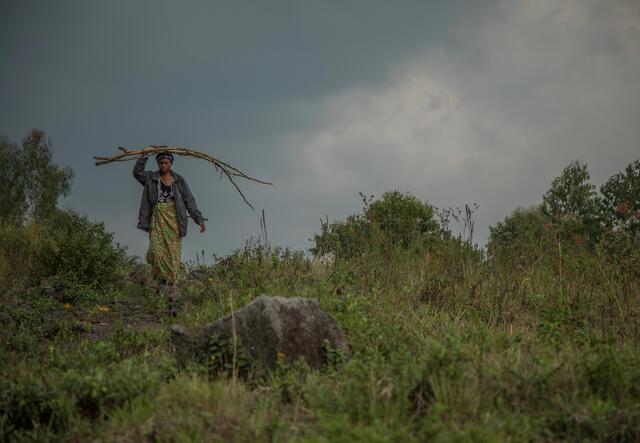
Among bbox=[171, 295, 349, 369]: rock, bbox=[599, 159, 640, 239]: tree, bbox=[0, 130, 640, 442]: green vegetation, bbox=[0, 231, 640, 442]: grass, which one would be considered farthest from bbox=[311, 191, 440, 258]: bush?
bbox=[599, 159, 640, 239]: tree

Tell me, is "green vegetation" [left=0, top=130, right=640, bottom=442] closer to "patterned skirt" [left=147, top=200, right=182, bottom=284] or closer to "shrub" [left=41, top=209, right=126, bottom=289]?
"shrub" [left=41, top=209, right=126, bottom=289]

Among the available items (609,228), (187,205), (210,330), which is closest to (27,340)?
(210,330)

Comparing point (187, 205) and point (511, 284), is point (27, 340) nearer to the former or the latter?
point (187, 205)

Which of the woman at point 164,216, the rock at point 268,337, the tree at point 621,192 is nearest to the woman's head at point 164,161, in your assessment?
the woman at point 164,216

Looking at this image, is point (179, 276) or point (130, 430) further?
point (179, 276)

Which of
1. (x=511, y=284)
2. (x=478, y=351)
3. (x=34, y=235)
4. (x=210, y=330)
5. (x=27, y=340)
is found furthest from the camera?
(x=34, y=235)

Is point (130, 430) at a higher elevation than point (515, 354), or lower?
lower

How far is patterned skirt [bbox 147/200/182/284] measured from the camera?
10258 millimetres

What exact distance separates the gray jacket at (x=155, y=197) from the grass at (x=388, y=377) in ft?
9.77

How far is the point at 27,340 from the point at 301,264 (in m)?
3.75

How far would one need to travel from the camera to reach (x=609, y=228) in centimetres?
793

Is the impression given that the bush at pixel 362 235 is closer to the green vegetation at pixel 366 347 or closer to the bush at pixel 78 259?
the green vegetation at pixel 366 347

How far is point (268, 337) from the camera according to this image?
4.80 metres

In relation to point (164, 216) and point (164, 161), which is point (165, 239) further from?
point (164, 161)
